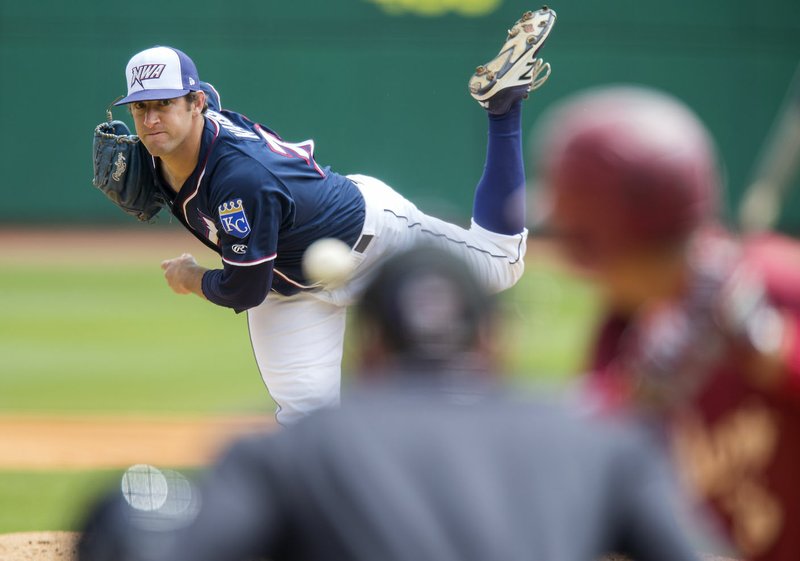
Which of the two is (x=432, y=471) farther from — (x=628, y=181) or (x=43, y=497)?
(x=43, y=497)

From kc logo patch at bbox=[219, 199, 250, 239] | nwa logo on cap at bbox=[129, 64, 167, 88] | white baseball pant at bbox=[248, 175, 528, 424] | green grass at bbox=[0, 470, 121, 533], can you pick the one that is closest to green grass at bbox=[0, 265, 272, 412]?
green grass at bbox=[0, 470, 121, 533]

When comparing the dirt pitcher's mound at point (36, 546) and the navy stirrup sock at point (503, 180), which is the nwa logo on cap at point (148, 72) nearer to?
the navy stirrup sock at point (503, 180)

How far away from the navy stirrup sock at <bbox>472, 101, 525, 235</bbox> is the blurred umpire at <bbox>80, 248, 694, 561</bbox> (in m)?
2.80

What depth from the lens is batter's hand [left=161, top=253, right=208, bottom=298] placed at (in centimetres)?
424

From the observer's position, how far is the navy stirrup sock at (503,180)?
430cm

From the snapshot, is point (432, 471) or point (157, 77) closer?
point (432, 471)

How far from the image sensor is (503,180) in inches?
172

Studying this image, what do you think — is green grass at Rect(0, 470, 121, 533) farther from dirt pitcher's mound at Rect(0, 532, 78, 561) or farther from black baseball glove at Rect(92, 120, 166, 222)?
black baseball glove at Rect(92, 120, 166, 222)

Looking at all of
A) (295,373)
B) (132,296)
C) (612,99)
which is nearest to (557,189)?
(612,99)

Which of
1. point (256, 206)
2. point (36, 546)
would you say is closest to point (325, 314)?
point (256, 206)

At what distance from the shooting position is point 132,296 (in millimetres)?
12219

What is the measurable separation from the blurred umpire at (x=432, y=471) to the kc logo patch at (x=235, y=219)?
8.09 feet

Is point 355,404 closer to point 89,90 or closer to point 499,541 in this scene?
point 499,541

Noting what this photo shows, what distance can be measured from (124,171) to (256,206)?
1.90 feet
